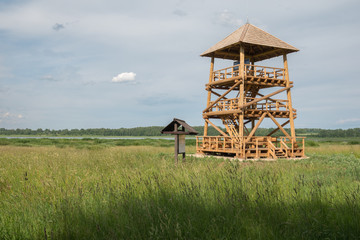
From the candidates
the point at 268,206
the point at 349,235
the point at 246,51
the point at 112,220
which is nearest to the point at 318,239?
the point at 349,235

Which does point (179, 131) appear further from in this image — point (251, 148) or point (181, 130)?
point (251, 148)

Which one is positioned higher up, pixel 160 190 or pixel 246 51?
pixel 246 51

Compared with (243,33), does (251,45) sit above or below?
below

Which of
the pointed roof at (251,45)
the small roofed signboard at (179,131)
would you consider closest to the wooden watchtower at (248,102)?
the pointed roof at (251,45)

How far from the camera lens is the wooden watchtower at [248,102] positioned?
2158 centimetres

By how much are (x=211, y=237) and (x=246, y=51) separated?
23.2 m

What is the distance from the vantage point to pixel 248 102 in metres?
22.8

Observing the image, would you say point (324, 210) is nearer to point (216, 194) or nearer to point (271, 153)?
point (216, 194)

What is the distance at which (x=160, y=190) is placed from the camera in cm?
667

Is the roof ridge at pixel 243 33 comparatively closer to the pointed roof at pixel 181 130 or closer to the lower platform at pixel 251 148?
the lower platform at pixel 251 148

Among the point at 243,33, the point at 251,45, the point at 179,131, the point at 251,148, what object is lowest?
the point at 251,148

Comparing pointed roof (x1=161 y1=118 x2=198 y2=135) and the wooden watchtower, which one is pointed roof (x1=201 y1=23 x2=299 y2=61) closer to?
the wooden watchtower

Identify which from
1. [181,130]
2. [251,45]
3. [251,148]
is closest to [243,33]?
[251,45]

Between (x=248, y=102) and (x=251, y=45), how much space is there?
492 cm
